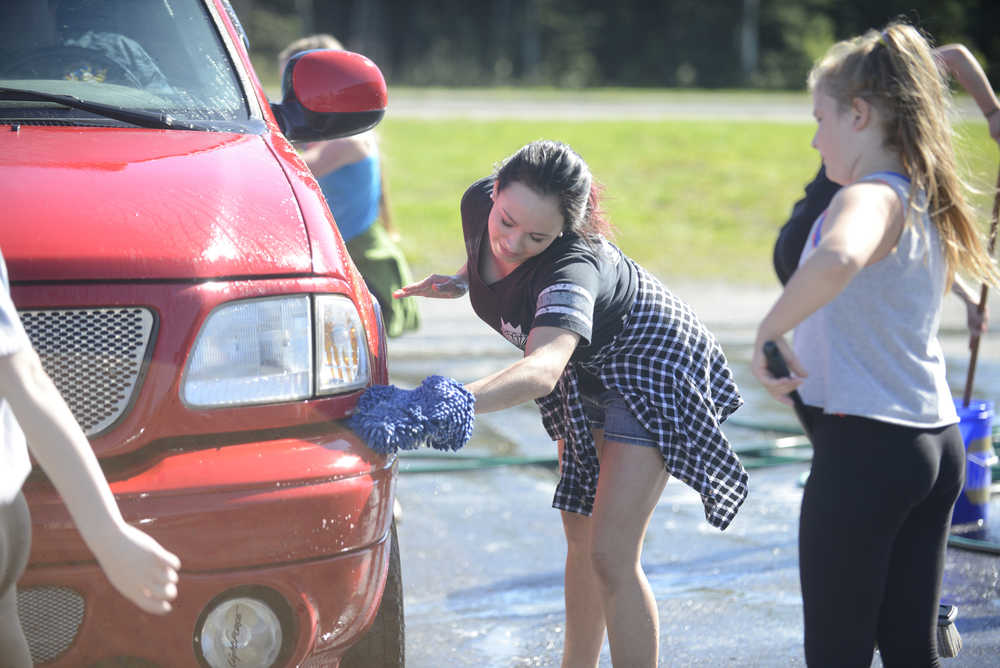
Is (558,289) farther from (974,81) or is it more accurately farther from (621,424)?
(974,81)

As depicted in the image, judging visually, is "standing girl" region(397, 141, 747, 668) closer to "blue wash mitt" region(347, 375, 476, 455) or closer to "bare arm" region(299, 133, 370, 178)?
"blue wash mitt" region(347, 375, 476, 455)

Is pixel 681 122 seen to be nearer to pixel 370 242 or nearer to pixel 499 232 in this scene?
pixel 370 242

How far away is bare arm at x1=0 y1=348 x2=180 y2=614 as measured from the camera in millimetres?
1836

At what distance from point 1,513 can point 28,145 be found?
122cm

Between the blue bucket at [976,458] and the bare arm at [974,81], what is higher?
the bare arm at [974,81]

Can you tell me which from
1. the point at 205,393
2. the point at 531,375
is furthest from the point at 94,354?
the point at 531,375

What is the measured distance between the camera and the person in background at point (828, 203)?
3.59 m

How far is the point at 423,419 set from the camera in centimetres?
242

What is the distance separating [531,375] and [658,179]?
13.8 meters

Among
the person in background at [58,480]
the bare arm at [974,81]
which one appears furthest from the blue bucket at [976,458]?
the person in background at [58,480]

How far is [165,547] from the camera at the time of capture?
7.63 feet

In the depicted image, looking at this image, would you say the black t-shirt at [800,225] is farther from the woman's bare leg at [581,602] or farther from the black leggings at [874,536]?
the black leggings at [874,536]

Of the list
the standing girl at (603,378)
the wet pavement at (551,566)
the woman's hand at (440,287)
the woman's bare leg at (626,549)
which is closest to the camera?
the standing girl at (603,378)

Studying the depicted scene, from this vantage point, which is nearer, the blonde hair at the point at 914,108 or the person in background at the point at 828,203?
the blonde hair at the point at 914,108
